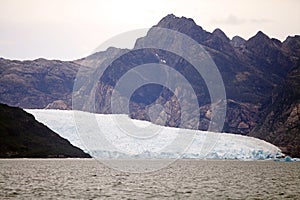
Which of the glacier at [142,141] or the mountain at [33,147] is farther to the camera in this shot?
the mountain at [33,147]

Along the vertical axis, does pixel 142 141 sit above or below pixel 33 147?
above

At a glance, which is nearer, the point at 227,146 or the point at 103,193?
the point at 103,193

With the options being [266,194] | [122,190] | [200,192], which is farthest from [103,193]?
[266,194]

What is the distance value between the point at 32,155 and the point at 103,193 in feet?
444

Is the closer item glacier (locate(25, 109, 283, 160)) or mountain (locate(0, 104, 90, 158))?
glacier (locate(25, 109, 283, 160))

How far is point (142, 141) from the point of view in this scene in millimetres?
173625

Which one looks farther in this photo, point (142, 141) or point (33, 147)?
point (33, 147)

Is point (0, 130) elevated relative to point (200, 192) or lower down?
elevated

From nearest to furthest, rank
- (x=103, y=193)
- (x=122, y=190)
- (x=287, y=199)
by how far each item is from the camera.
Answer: (x=287, y=199) → (x=103, y=193) → (x=122, y=190)

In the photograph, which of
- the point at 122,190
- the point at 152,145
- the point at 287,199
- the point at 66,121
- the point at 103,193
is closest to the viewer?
the point at 287,199

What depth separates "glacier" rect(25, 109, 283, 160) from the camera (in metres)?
172

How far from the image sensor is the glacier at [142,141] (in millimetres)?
172000

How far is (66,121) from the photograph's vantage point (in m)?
187

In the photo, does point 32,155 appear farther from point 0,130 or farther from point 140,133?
point 140,133
